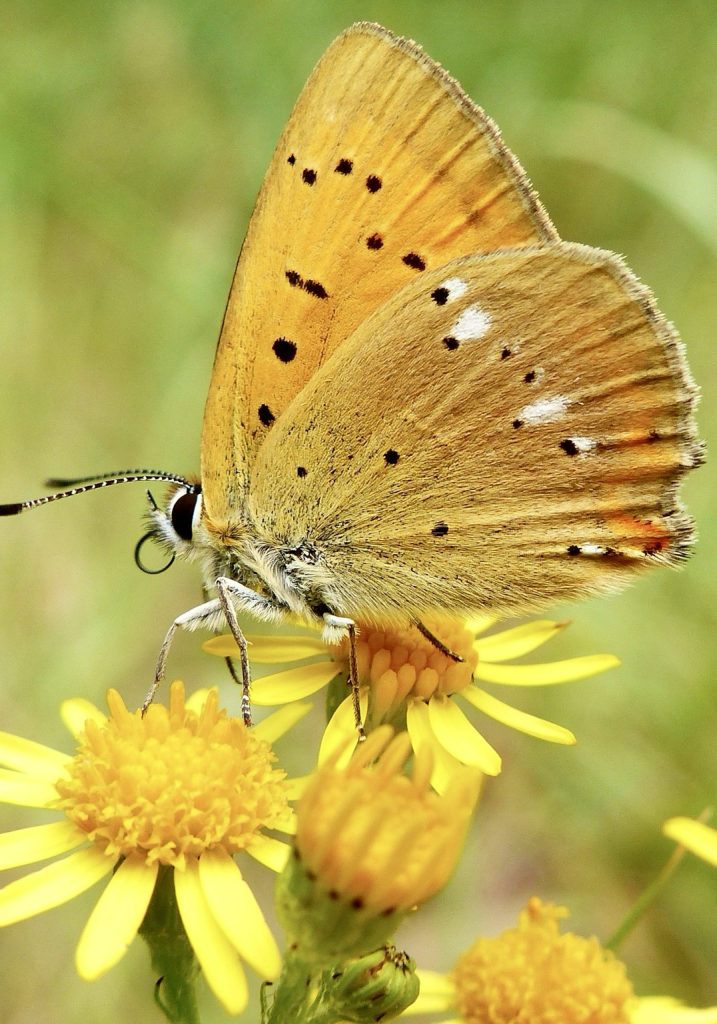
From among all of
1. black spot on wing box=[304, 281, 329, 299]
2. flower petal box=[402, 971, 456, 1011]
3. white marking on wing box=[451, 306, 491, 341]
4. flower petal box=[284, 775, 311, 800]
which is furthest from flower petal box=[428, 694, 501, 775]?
black spot on wing box=[304, 281, 329, 299]

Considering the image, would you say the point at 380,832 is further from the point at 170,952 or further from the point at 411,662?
the point at 411,662

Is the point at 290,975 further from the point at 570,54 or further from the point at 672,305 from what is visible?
the point at 570,54

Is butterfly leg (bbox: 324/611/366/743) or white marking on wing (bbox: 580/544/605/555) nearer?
butterfly leg (bbox: 324/611/366/743)

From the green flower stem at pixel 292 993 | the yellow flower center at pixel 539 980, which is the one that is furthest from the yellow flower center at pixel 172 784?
the yellow flower center at pixel 539 980

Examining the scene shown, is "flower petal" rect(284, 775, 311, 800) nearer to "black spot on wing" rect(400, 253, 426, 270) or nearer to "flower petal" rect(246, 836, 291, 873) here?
"flower petal" rect(246, 836, 291, 873)

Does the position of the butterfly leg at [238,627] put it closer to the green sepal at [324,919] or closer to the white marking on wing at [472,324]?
the green sepal at [324,919]

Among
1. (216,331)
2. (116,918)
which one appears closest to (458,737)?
(116,918)
